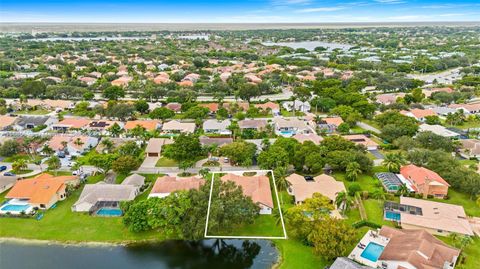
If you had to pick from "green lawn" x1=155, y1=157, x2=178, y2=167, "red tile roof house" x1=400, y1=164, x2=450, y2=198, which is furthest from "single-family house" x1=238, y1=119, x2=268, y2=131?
"red tile roof house" x1=400, y1=164, x2=450, y2=198

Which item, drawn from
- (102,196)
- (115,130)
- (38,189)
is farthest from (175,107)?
(102,196)

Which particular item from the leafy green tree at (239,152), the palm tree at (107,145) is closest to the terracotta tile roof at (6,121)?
the palm tree at (107,145)

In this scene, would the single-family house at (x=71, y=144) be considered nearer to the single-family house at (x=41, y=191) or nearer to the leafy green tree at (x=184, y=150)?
the single-family house at (x=41, y=191)

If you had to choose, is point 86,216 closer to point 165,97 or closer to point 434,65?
point 165,97

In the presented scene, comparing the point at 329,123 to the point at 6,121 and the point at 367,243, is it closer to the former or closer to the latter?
the point at 367,243

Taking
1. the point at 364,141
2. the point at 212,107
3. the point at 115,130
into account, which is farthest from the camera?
the point at 212,107

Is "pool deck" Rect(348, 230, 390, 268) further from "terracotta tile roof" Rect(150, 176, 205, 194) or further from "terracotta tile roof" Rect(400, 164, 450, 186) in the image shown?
"terracotta tile roof" Rect(150, 176, 205, 194)
